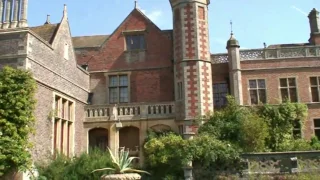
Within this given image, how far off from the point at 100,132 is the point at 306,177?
11.8 m

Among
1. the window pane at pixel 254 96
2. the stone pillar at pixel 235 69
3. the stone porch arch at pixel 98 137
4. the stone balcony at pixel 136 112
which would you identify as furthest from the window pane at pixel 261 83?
Result: the stone porch arch at pixel 98 137

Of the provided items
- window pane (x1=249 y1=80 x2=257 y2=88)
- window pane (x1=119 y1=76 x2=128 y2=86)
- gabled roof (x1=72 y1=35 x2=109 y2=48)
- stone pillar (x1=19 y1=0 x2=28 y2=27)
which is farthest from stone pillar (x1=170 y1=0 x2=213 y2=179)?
stone pillar (x1=19 y1=0 x2=28 y2=27)

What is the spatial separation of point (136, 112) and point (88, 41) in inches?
330

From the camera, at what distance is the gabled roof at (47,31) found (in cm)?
Result: 1815

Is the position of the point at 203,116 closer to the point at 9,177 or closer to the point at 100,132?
the point at 100,132

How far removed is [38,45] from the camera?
1609cm

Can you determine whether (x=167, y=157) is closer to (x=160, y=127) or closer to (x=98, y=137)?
(x=160, y=127)

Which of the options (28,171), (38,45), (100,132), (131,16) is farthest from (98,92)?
(28,171)

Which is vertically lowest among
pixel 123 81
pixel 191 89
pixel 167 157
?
pixel 167 157

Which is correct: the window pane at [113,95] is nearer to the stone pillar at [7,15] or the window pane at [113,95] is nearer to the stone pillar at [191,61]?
the stone pillar at [191,61]

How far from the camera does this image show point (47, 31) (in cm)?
1862

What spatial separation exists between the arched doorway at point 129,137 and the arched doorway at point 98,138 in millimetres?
964

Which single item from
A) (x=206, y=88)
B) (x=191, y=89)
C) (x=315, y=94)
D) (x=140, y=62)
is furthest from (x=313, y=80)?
(x=140, y=62)

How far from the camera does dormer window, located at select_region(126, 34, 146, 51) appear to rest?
899 inches
